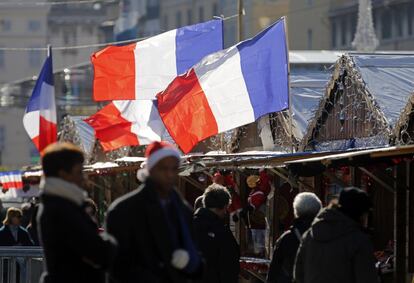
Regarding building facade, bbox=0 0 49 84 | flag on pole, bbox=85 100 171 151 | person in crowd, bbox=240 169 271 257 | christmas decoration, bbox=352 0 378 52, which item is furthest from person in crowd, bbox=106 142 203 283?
building facade, bbox=0 0 49 84

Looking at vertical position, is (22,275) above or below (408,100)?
below

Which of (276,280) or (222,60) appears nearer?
(276,280)

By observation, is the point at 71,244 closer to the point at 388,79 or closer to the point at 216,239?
the point at 216,239

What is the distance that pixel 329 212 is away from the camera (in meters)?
11.5

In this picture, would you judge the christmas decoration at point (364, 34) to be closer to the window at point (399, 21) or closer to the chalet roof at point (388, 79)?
the window at point (399, 21)

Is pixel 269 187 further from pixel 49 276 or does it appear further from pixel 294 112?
pixel 49 276

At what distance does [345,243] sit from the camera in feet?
37.6

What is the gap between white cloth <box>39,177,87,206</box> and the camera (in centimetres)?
928

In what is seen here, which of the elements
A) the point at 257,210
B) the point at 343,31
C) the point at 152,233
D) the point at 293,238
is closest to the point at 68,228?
the point at 152,233

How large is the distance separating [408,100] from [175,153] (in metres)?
6.96

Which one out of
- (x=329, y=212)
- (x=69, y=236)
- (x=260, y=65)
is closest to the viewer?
(x=69, y=236)

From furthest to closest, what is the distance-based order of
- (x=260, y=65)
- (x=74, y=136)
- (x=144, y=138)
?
(x=74, y=136), (x=144, y=138), (x=260, y=65)

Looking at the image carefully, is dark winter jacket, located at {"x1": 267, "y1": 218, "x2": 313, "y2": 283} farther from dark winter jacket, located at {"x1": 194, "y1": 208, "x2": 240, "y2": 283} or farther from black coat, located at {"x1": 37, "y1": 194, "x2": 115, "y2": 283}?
black coat, located at {"x1": 37, "y1": 194, "x2": 115, "y2": 283}

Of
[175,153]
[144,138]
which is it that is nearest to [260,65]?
[144,138]
